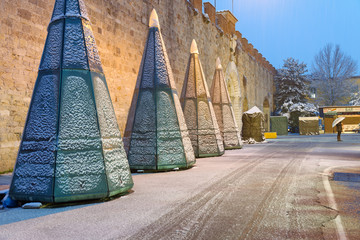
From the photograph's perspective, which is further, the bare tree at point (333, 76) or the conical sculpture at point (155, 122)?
the bare tree at point (333, 76)

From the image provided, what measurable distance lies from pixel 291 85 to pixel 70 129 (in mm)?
30013

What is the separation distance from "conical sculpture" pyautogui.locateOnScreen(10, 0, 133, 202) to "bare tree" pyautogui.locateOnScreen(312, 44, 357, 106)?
3048 centimetres

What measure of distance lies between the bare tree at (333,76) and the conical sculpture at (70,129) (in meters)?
30.5

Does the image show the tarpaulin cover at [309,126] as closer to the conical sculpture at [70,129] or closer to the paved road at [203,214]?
the paved road at [203,214]

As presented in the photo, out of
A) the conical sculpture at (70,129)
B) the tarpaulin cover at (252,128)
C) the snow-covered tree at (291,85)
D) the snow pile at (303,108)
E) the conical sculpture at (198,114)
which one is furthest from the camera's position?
the snow-covered tree at (291,85)

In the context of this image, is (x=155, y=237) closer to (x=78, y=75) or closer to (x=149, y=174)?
(x=78, y=75)

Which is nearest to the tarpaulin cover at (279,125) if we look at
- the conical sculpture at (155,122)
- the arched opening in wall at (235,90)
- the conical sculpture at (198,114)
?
the arched opening in wall at (235,90)

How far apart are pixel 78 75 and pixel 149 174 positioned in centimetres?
202

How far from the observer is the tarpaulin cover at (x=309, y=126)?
2112 cm

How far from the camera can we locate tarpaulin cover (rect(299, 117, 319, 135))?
21125 mm

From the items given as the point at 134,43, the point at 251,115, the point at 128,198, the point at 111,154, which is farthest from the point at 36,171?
the point at 251,115

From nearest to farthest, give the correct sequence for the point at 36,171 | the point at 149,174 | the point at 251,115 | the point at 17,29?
the point at 36,171 → the point at 149,174 → the point at 17,29 → the point at 251,115

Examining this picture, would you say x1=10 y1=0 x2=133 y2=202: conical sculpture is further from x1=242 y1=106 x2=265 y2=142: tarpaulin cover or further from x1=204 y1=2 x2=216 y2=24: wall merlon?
x1=204 y1=2 x2=216 y2=24: wall merlon

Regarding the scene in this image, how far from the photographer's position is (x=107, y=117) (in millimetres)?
3146
